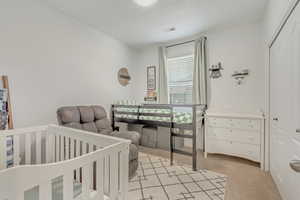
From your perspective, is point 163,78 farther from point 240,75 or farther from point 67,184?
point 67,184

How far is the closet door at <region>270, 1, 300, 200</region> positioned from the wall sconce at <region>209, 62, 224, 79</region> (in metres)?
1.29

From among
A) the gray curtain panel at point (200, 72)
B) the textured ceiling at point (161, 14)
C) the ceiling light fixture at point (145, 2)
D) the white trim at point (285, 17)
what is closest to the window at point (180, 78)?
the gray curtain panel at point (200, 72)

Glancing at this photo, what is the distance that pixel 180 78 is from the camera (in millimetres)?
3734

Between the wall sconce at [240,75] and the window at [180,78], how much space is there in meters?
0.94

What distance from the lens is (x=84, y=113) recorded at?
255 centimetres

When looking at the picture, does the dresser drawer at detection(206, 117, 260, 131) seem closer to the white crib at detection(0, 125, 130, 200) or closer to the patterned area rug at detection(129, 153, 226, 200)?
the patterned area rug at detection(129, 153, 226, 200)

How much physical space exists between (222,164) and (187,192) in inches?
44.8

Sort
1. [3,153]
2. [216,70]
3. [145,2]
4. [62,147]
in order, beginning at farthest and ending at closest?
[216,70] → [145,2] → [62,147] → [3,153]

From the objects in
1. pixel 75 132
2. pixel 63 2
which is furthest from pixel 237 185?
pixel 63 2

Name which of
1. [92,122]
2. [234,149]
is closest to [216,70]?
[234,149]

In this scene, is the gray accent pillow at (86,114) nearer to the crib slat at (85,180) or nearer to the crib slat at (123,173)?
the crib slat at (123,173)

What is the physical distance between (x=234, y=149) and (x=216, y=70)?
5.37 ft

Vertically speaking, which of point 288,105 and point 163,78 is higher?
point 163,78

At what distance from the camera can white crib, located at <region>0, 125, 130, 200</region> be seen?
0.55 metres
